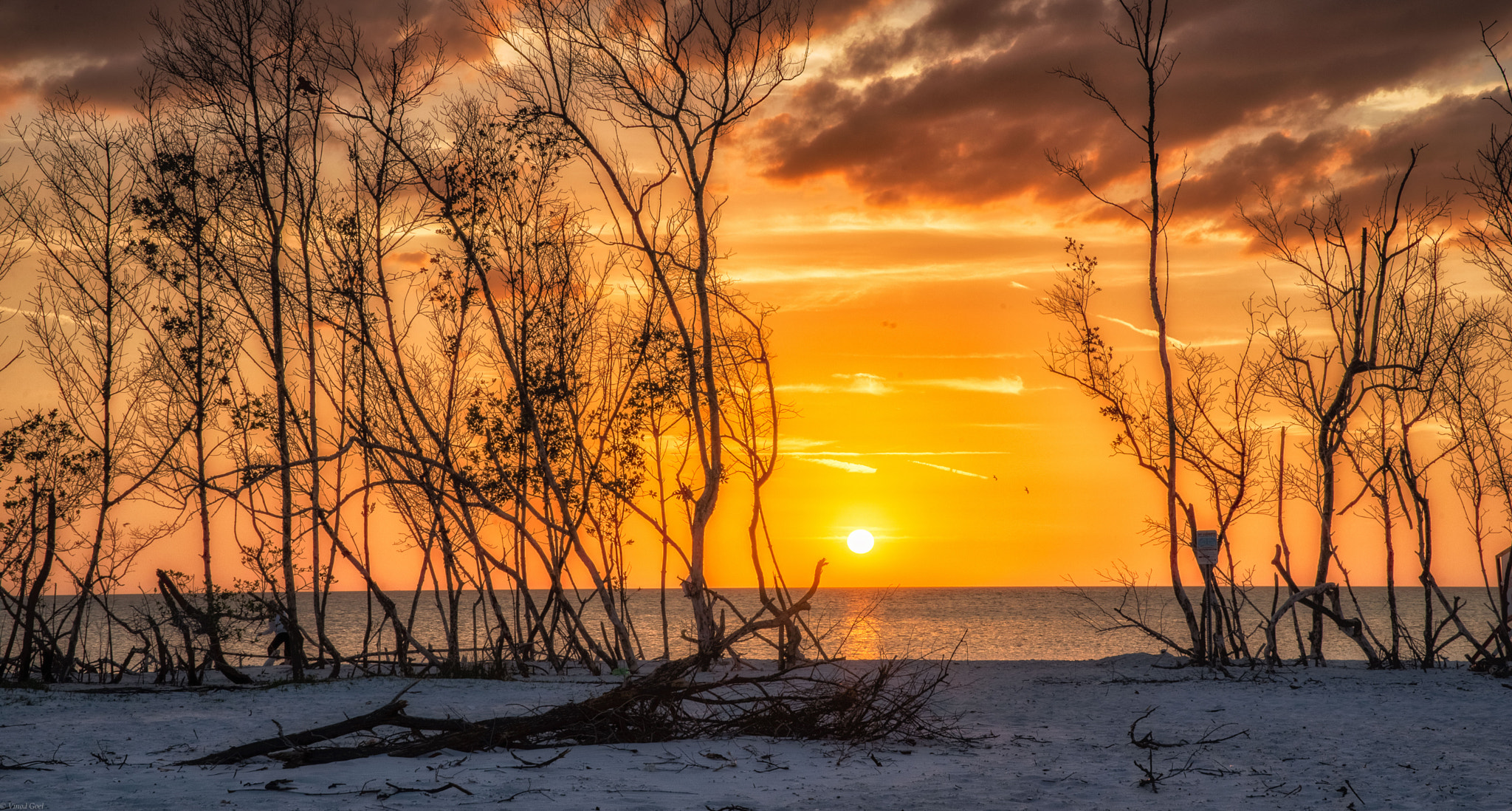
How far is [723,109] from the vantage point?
14797mm

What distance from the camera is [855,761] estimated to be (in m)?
8.29

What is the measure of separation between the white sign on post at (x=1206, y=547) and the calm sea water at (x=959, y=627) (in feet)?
7.11

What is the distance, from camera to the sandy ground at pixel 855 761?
258 inches

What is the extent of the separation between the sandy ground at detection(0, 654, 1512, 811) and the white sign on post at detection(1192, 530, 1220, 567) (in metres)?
2.63

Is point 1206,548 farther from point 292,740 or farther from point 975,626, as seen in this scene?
point 975,626

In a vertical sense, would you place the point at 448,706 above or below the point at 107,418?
below

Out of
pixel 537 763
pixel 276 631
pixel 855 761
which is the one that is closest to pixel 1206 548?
pixel 855 761

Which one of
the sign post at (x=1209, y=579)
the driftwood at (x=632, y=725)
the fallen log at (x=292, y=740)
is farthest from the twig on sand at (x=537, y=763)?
the sign post at (x=1209, y=579)

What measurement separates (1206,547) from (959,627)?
55.4 m

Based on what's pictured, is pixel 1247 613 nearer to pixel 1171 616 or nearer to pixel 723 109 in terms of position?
pixel 1171 616

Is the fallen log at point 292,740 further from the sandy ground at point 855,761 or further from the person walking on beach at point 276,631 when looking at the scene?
the person walking on beach at point 276,631

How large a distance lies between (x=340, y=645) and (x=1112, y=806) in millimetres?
57150

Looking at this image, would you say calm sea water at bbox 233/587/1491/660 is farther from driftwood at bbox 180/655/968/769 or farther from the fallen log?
the fallen log

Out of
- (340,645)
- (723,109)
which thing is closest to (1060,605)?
(340,645)
